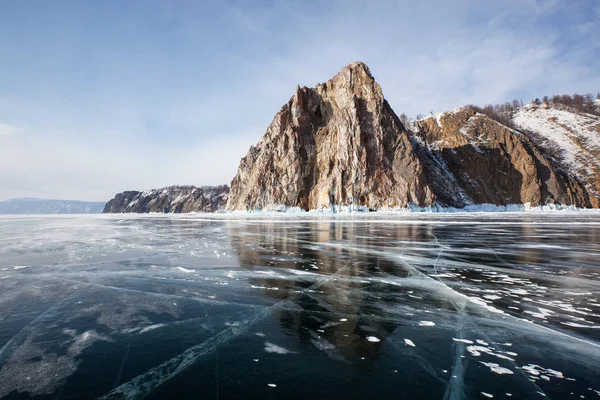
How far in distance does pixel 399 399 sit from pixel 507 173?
106794 millimetres

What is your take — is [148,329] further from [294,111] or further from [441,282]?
[294,111]

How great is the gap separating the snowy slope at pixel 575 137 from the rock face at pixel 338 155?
54.7 metres

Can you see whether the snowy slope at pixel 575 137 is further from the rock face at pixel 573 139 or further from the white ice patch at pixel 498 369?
the white ice patch at pixel 498 369

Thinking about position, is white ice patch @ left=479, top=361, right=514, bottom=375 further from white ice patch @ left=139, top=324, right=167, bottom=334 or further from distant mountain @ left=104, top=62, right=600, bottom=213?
distant mountain @ left=104, top=62, right=600, bottom=213

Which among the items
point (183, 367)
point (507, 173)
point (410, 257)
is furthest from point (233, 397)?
point (507, 173)

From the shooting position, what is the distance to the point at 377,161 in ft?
257

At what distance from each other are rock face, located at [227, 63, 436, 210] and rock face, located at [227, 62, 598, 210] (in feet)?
0.83

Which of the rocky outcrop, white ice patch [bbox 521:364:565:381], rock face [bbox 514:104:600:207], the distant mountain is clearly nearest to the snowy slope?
rock face [bbox 514:104:600:207]

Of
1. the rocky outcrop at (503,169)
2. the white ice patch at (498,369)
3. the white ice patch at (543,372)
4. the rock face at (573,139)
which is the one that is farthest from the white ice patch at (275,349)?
the rock face at (573,139)

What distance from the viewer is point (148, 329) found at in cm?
500

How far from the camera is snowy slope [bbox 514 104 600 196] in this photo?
91625 mm

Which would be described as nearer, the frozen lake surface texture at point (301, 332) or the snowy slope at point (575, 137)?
the frozen lake surface texture at point (301, 332)

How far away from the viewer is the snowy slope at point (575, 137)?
91.6 m

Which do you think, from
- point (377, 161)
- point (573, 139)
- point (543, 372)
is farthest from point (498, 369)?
point (573, 139)
